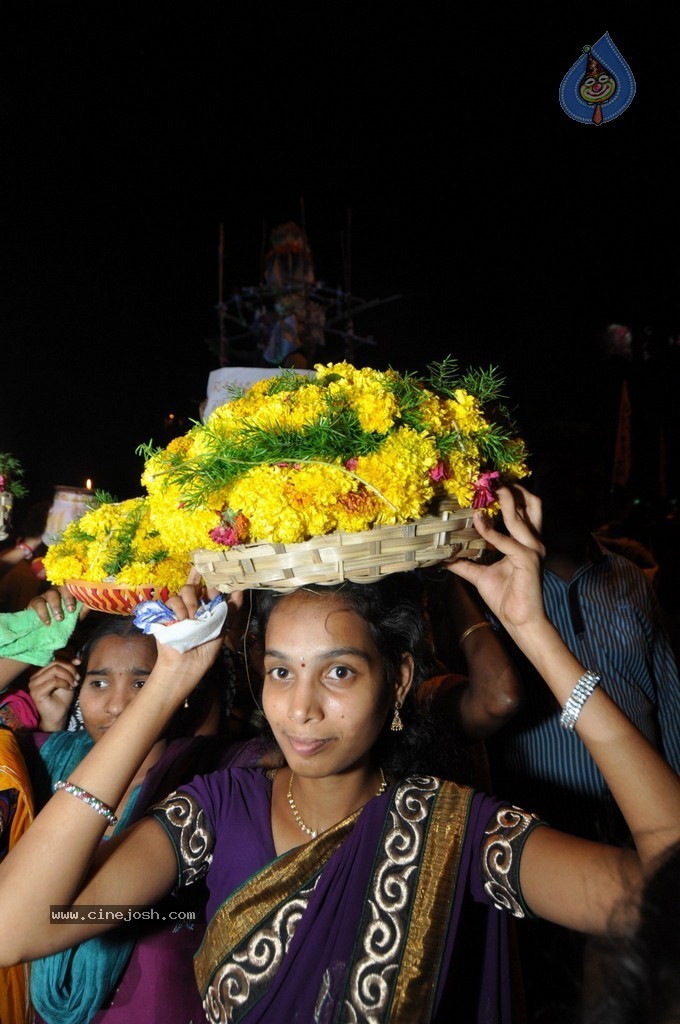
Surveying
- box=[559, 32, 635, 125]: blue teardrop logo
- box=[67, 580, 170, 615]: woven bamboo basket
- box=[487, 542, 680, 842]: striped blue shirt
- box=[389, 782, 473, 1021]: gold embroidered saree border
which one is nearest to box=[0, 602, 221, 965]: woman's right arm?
box=[67, 580, 170, 615]: woven bamboo basket

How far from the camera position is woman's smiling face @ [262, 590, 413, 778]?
5.83ft

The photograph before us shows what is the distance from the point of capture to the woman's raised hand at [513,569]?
5.73 ft

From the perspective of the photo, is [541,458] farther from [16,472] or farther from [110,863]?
[16,472]

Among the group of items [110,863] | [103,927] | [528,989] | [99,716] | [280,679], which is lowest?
[528,989]

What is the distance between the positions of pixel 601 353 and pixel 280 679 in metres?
24.6

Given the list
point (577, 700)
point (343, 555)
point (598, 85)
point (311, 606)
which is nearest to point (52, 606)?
point (311, 606)

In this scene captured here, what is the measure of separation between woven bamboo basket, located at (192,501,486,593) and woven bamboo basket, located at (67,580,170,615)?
447 mm

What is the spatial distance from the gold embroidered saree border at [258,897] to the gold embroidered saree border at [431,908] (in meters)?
0.27

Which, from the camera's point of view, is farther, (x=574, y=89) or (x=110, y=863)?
(x=574, y=89)

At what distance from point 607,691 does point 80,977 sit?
2326 mm

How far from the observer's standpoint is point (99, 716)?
2.63 meters

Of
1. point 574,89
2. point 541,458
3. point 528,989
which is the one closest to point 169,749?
point 528,989

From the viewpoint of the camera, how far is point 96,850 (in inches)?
65.4

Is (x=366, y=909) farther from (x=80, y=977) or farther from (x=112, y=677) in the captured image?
(x=112, y=677)
